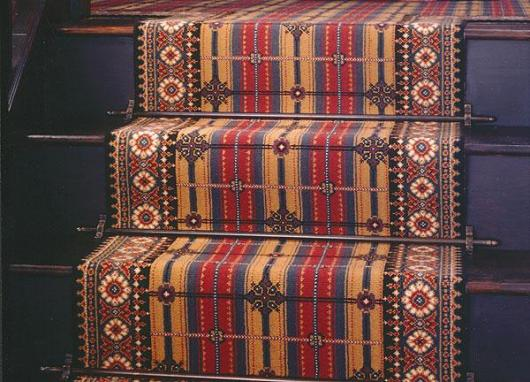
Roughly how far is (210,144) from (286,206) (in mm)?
213

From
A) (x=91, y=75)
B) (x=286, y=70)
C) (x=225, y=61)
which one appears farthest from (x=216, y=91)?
(x=91, y=75)

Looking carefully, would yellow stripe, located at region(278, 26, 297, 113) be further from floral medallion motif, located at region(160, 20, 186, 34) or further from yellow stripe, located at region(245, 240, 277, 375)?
yellow stripe, located at region(245, 240, 277, 375)

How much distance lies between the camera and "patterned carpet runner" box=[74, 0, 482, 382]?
200 centimetres

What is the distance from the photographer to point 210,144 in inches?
Answer: 86.4

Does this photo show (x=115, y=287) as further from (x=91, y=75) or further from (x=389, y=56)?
(x=389, y=56)

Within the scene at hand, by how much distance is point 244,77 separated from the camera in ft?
7.88

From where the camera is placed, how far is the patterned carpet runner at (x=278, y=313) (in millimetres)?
1981

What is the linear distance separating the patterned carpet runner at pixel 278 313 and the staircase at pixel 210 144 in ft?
0.15

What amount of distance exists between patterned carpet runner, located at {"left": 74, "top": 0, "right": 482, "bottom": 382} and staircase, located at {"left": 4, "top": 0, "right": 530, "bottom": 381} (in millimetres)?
37

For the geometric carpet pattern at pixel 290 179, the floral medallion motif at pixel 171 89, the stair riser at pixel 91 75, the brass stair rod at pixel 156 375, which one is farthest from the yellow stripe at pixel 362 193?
the stair riser at pixel 91 75

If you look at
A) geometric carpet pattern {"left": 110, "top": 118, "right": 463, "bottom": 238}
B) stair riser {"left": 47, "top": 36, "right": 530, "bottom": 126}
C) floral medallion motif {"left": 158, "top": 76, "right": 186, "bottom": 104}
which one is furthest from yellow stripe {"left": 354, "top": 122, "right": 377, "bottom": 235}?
stair riser {"left": 47, "top": 36, "right": 530, "bottom": 126}

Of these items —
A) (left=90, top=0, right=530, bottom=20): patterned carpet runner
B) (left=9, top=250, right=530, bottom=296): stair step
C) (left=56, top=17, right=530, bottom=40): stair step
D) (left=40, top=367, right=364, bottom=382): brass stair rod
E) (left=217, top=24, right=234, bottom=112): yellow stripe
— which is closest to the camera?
(left=9, top=250, right=530, bottom=296): stair step

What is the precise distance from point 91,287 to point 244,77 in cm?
65

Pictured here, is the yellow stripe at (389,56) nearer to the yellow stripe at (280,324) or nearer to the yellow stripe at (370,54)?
the yellow stripe at (370,54)
